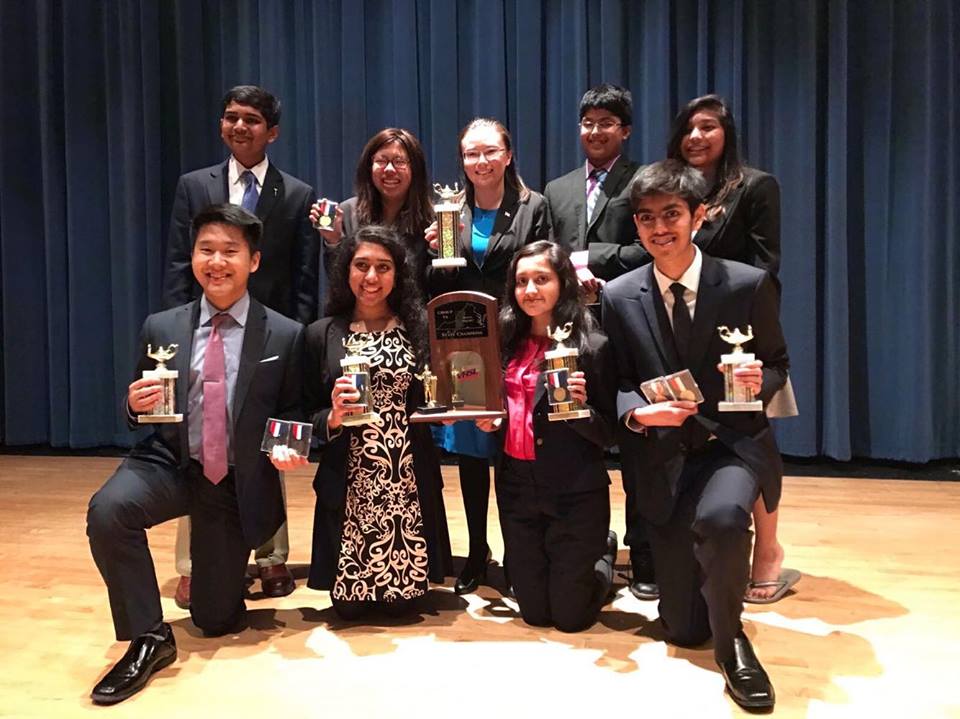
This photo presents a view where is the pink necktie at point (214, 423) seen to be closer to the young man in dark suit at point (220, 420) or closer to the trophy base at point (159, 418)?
the young man in dark suit at point (220, 420)

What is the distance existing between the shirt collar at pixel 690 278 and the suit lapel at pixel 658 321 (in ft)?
0.07

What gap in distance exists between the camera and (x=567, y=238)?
335 centimetres

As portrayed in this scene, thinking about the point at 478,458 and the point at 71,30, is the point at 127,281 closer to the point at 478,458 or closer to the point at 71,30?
the point at 71,30

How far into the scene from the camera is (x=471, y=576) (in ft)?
10.6

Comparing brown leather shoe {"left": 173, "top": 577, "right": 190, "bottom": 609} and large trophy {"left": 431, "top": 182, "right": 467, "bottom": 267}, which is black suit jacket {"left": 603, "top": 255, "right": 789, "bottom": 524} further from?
brown leather shoe {"left": 173, "top": 577, "right": 190, "bottom": 609}

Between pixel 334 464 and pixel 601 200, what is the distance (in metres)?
1.43

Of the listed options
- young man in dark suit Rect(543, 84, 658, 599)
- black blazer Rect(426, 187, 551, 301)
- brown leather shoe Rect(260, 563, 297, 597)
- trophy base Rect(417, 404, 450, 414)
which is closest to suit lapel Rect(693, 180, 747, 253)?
young man in dark suit Rect(543, 84, 658, 599)

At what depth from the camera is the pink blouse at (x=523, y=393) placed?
285 cm

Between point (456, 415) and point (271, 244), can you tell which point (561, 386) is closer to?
point (456, 415)

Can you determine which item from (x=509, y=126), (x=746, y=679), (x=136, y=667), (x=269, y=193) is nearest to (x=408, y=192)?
(x=269, y=193)

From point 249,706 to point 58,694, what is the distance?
57 centimetres

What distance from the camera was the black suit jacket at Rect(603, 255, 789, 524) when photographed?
253cm

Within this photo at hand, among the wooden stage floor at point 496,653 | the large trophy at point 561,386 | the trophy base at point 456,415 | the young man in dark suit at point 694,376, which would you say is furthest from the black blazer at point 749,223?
the wooden stage floor at point 496,653

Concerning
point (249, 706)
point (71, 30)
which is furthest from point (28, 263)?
point (249, 706)
